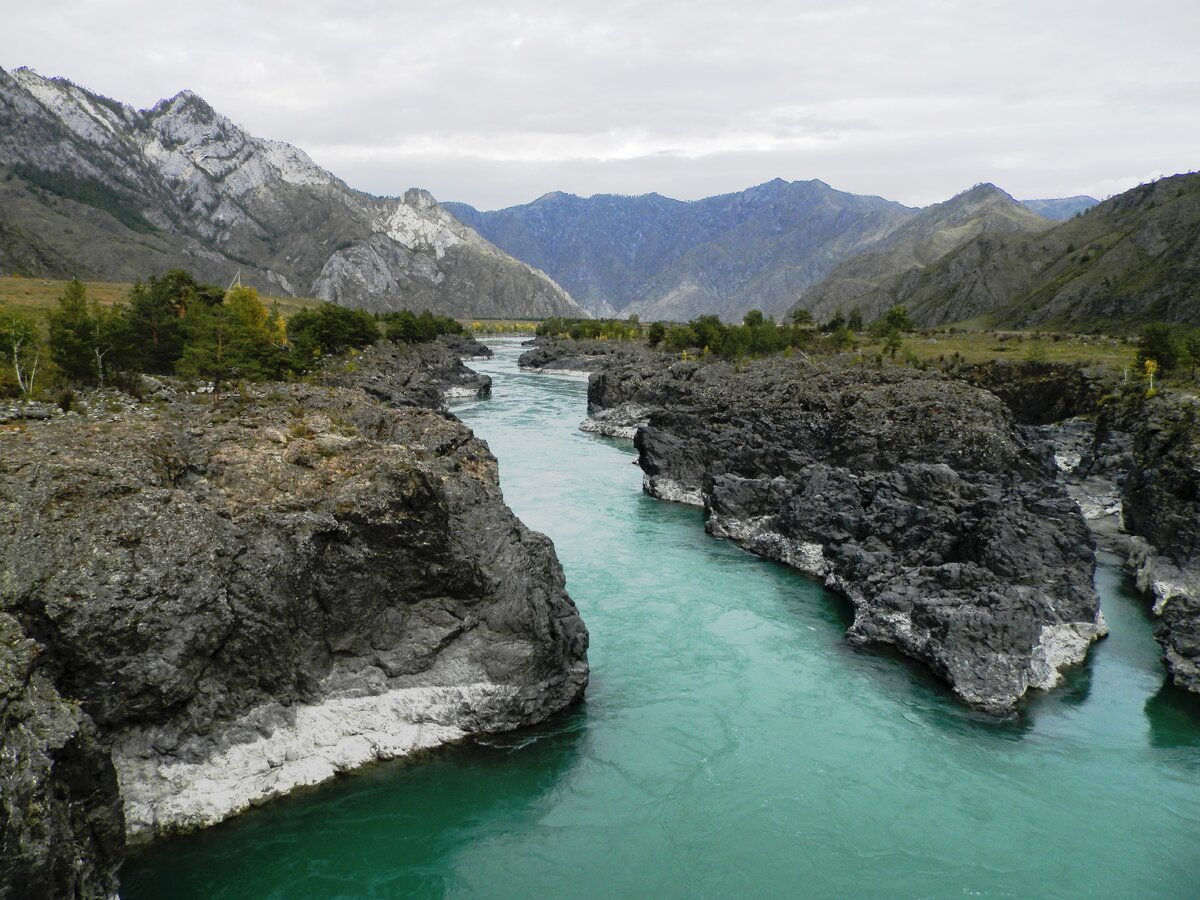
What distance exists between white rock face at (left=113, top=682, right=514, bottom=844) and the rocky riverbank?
0.04 meters

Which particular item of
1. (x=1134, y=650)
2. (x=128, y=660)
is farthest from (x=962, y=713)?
(x=128, y=660)

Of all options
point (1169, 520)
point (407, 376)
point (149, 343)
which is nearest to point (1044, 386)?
point (1169, 520)

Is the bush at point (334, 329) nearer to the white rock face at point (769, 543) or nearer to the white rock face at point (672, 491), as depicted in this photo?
the white rock face at point (672, 491)

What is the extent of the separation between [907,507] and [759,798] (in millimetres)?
18629

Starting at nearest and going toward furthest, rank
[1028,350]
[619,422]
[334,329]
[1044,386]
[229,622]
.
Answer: [229,622], [1044,386], [619,422], [1028,350], [334,329]

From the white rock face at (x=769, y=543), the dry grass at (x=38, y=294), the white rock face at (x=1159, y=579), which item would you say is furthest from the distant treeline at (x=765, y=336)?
the dry grass at (x=38, y=294)

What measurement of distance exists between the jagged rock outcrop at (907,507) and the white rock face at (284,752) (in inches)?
617

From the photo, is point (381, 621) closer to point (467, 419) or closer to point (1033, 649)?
point (1033, 649)

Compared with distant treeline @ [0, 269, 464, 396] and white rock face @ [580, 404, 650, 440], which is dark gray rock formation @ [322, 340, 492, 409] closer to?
distant treeline @ [0, 269, 464, 396]

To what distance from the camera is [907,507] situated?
104 ft

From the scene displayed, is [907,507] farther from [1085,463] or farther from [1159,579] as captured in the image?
[1085,463]

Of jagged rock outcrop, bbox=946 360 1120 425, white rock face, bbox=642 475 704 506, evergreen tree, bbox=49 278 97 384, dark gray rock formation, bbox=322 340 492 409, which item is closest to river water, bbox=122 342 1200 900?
white rock face, bbox=642 475 704 506

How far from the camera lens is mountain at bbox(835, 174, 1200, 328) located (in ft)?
359

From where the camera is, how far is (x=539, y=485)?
46.2 metres
